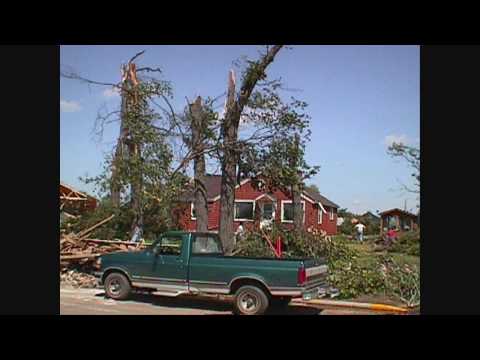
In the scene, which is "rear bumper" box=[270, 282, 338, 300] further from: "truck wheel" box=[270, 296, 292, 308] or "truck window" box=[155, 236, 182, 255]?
"truck window" box=[155, 236, 182, 255]

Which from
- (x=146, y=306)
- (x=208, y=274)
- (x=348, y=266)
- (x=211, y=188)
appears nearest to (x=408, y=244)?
(x=211, y=188)

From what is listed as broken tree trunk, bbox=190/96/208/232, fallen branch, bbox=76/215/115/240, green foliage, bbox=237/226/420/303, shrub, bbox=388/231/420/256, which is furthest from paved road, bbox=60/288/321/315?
shrub, bbox=388/231/420/256

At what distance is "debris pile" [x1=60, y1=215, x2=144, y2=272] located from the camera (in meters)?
14.7

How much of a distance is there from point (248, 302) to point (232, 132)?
7193mm

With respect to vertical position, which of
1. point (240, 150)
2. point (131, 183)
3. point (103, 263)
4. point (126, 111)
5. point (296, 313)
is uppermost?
point (126, 111)

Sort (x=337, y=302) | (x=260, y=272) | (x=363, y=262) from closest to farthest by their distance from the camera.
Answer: (x=260, y=272) < (x=337, y=302) < (x=363, y=262)

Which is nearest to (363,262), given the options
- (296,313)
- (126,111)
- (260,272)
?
(296,313)

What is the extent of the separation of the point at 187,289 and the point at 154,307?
0.86 m

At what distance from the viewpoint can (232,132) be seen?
16344mm

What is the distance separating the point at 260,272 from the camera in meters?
10.1

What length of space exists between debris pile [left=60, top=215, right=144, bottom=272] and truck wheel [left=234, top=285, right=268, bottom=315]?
5281 millimetres

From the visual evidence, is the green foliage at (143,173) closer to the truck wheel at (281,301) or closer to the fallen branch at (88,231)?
the fallen branch at (88,231)

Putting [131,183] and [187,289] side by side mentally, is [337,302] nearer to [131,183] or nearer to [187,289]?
[187,289]
